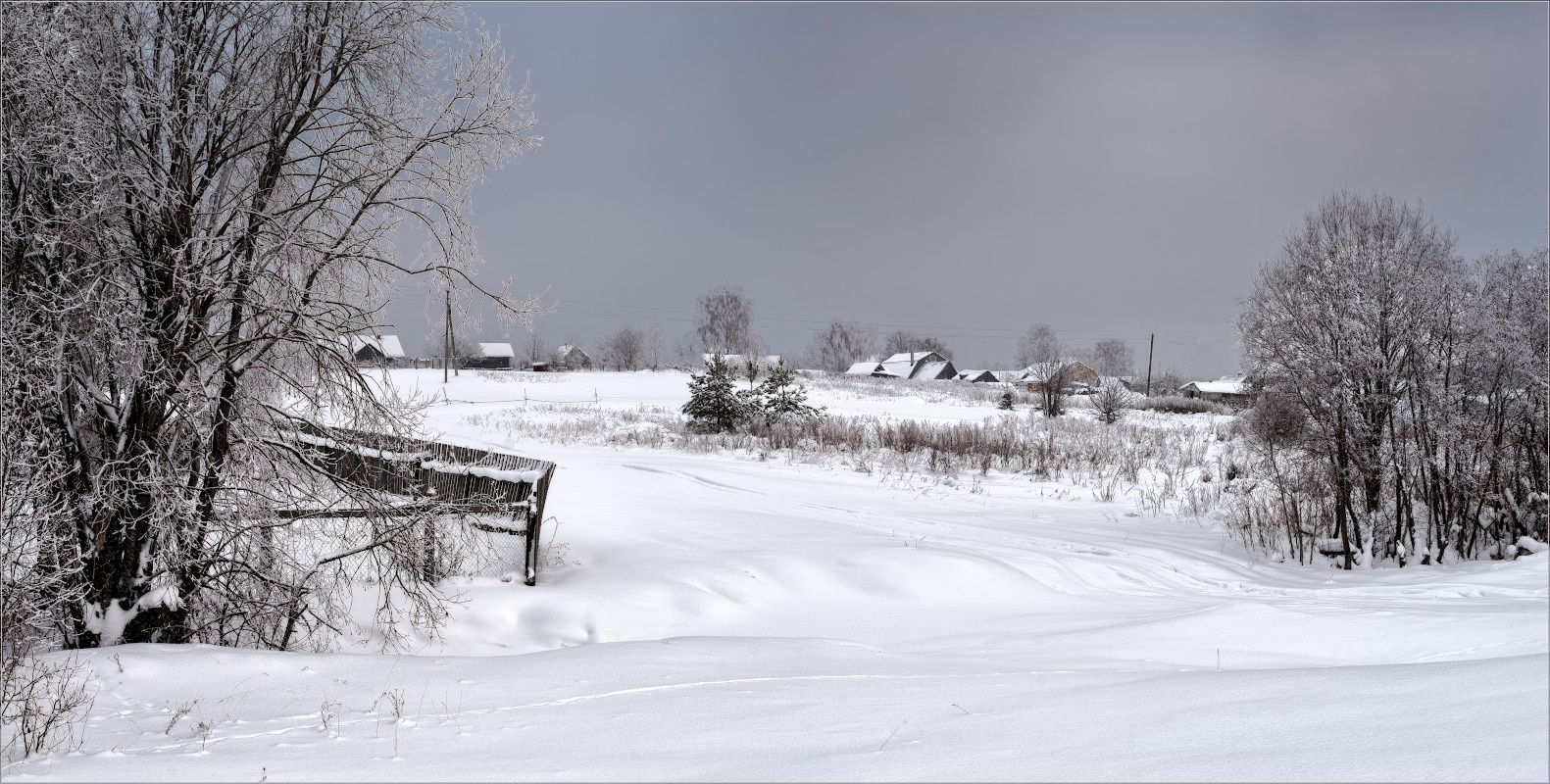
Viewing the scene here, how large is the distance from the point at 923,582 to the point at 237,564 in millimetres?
5195

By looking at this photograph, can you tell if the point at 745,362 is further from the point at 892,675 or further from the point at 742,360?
the point at 892,675

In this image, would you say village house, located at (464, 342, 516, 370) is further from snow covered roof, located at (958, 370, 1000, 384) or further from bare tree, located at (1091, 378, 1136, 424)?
bare tree, located at (1091, 378, 1136, 424)

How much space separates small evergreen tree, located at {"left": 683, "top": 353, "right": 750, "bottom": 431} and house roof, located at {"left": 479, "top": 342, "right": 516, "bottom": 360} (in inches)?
2675

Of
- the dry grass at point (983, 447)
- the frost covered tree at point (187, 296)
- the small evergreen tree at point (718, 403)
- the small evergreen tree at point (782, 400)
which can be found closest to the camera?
the frost covered tree at point (187, 296)

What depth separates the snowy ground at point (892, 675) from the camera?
7.48 feet

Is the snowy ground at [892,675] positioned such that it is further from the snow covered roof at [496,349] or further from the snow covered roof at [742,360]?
the snow covered roof at [496,349]

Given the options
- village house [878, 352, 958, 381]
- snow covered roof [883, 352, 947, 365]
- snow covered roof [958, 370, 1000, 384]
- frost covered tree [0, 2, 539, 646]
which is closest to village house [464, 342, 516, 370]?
village house [878, 352, 958, 381]

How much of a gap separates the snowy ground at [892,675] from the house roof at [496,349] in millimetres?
79446

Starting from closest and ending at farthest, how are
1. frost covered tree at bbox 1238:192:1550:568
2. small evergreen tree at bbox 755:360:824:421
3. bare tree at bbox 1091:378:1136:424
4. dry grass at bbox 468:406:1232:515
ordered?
frost covered tree at bbox 1238:192:1550:568 → dry grass at bbox 468:406:1232:515 → small evergreen tree at bbox 755:360:824:421 → bare tree at bbox 1091:378:1136:424

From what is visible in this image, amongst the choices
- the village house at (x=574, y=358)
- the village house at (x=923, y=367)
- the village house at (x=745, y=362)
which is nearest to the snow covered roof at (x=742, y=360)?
the village house at (x=745, y=362)

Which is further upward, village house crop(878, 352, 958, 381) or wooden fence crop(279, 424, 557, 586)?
village house crop(878, 352, 958, 381)

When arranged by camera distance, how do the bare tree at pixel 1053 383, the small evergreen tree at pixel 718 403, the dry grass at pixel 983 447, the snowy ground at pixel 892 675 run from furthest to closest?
the bare tree at pixel 1053 383
the small evergreen tree at pixel 718 403
the dry grass at pixel 983 447
the snowy ground at pixel 892 675

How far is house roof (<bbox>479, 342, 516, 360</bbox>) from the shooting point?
8288 centimetres

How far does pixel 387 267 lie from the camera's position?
5.75 m
